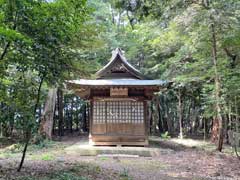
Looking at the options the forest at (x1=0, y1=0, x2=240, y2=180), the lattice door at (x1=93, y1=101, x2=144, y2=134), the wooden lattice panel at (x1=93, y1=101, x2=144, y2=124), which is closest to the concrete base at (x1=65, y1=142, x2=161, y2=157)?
the forest at (x1=0, y1=0, x2=240, y2=180)

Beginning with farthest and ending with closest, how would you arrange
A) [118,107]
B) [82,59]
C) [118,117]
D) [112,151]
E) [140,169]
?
1. [118,107]
2. [118,117]
3. [112,151]
4. [140,169]
5. [82,59]

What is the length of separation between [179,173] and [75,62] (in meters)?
4.13

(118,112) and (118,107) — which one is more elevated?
(118,107)

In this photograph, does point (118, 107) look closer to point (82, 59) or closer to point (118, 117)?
point (118, 117)

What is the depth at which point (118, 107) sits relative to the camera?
43.8 ft

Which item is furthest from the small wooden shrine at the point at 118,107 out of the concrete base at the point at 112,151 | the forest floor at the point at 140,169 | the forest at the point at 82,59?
the forest floor at the point at 140,169

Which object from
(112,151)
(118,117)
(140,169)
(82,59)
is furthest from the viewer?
(118,117)

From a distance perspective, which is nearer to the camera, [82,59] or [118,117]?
[82,59]

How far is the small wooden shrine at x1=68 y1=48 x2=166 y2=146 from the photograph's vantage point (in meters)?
12.9

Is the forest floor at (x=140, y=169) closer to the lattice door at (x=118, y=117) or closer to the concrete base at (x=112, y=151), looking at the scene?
the concrete base at (x=112, y=151)

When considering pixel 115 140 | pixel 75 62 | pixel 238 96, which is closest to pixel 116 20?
pixel 115 140

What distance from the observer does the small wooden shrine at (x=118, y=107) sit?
1291 centimetres

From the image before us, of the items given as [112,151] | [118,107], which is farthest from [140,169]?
[118,107]

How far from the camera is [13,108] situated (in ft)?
19.6
